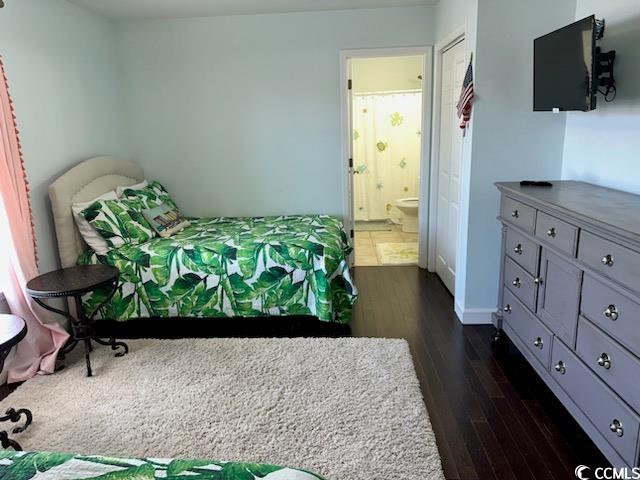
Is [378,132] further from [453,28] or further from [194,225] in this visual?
[194,225]

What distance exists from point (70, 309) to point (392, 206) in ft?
13.9

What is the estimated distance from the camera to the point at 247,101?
4.29 meters

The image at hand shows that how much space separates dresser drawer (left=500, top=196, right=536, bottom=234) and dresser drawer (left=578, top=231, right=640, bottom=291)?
0.50 meters

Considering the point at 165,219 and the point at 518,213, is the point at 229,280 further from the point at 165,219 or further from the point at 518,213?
the point at 518,213

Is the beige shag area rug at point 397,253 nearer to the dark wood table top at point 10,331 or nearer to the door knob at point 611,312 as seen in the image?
the door knob at point 611,312

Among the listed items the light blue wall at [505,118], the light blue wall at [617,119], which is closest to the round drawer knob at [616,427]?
the light blue wall at [617,119]

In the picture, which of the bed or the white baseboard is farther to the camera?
the white baseboard

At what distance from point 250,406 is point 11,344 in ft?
3.73

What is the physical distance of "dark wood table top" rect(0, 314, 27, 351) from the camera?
1878mm

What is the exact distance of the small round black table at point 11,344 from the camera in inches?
74.6

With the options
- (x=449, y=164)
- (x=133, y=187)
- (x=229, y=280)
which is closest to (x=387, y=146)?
(x=449, y=164)

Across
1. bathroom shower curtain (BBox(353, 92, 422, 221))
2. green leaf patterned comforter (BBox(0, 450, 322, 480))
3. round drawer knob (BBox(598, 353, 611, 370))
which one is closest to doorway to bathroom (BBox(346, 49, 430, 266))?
bathroom shower curtain (BBox(353, 92, 422, 221))

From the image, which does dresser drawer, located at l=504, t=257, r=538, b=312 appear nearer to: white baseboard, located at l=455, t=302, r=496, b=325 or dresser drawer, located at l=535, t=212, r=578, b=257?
dresser drawer, located at l=535, t=212, r=578, b=257

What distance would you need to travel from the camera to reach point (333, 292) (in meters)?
3.25
